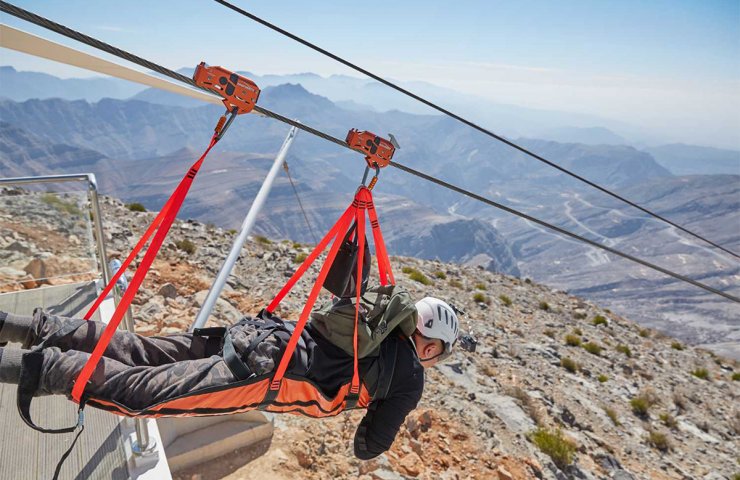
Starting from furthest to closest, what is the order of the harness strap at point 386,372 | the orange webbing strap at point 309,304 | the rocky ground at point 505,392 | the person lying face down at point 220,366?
the rocky ground at point 505,392 → the harness strap at point 386,372 → the orange webbing strap at point 309,304 → the person lying face down at point 220,366

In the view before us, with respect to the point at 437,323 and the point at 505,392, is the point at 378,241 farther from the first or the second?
the point at 505,392

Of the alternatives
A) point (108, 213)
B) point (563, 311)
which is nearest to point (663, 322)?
point (563, 311)

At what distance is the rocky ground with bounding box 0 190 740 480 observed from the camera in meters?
6.95

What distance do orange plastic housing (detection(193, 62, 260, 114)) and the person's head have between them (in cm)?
253

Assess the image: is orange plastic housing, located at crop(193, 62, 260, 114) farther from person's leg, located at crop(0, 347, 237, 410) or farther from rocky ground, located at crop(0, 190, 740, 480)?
rocky ground, located at crop(0, 190, 740, 480)

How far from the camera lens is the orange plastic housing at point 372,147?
3.97 metres

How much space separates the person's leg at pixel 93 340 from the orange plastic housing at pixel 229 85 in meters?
1.99

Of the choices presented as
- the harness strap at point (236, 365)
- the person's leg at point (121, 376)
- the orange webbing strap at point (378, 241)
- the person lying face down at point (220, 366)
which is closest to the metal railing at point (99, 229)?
the person lying face down at point (220, 366)

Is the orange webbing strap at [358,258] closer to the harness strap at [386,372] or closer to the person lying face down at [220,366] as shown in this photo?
the person lying face down at [220,366]

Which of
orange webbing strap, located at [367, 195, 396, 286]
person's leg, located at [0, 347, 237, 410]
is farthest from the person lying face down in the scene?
orange webbing strap, located at [367, 195, 396, 286]

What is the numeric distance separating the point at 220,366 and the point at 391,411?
155 cm

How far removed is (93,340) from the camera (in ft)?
10.8

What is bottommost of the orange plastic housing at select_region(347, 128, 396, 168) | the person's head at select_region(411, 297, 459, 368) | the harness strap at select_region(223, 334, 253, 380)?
the harness strap at select_region(223, 334, 253, 380)

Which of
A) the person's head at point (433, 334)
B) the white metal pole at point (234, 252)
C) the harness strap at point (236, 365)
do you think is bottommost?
the white metal pole at point (234, 252)
